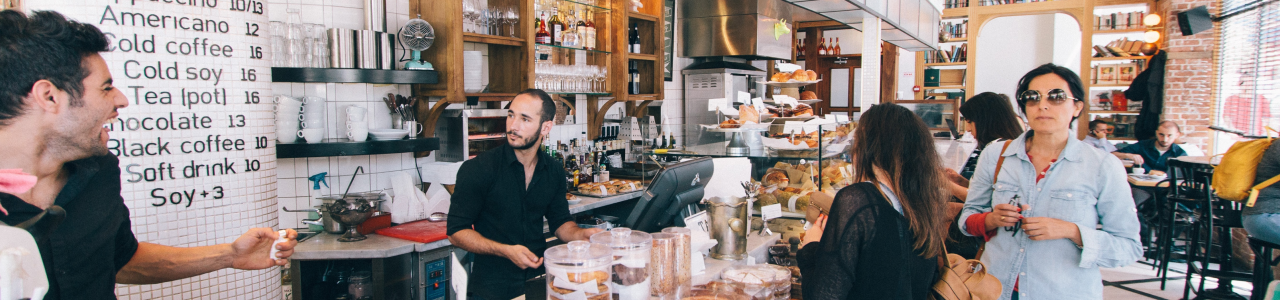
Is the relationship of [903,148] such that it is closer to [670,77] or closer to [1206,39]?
[670,77]

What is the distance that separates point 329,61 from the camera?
3.34 metres

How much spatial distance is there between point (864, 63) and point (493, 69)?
10.1 ft

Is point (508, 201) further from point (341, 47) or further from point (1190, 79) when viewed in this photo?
point (1190, 79)

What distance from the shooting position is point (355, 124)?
3410mm

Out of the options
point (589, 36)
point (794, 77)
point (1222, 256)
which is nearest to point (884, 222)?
point (589, 36)

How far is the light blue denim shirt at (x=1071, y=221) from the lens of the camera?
6.50ft

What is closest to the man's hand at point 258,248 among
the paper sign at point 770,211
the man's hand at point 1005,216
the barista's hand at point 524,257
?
the barista's hand at point 524,257

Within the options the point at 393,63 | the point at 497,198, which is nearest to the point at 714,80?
the point at 393,63

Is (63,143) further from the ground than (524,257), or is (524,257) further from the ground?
(63,143)

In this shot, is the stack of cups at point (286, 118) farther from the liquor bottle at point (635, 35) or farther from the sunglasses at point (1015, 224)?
the sunglasses at point (1015, 224)

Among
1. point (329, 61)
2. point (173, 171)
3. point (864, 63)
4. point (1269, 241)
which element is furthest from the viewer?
point (864, 63)

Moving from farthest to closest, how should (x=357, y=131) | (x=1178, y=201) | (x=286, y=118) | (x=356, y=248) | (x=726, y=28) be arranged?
1. (x=726, y=28)
2. (x=1178, y=201)
3. (x=357, y=131)
4. (x=286, y=118)
5. (x=356, y=248)

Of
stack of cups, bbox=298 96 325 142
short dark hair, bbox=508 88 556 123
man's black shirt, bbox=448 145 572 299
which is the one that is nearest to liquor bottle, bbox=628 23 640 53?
stack of cups, bbox=298 96 325 142

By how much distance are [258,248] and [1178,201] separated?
6277mm
